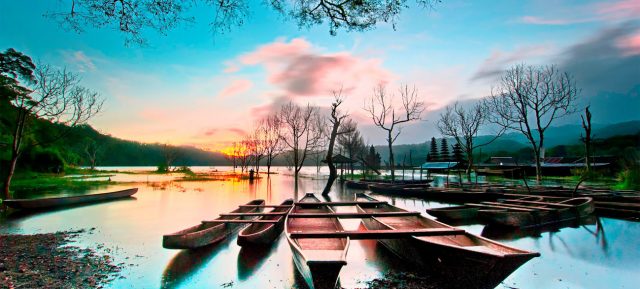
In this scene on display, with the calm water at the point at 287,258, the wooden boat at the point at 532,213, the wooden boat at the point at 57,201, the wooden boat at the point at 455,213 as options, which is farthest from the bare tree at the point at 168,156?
the wooden boat at the point at 532,213

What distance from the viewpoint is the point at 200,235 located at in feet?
22.0

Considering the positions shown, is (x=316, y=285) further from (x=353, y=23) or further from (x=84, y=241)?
(x=84, y=241)

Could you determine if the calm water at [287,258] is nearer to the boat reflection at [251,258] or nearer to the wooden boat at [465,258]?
the boat reflection at [251,258]

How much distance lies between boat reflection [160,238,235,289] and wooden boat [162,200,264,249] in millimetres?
179

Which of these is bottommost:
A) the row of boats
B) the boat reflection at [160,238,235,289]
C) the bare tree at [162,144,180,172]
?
the boat reflection at [160,238,235,289]

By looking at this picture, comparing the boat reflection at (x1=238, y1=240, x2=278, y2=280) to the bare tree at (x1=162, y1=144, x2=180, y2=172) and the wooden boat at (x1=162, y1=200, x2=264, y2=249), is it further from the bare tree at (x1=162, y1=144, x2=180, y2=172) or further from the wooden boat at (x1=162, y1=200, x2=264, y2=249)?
the bare tree at (x1=162, y1=144, x2=180, y2=172)

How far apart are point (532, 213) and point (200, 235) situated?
30.4 ft

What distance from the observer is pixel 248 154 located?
63.0m

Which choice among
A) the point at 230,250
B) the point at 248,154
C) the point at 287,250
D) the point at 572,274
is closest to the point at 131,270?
the point at 230,250

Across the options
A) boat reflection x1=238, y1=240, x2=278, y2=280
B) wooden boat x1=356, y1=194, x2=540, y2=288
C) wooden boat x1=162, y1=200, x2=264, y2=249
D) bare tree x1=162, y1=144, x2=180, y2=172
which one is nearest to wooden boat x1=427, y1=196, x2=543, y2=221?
wooden boat x1=356, y1=194, x2=540, y2=288

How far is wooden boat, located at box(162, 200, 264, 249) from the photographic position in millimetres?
6008

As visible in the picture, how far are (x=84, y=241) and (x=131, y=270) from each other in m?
3.35

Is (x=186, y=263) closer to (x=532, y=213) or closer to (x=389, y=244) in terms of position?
(x=389, y=244)

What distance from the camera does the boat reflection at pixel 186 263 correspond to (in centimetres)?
518
